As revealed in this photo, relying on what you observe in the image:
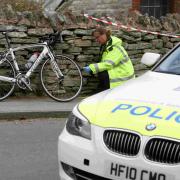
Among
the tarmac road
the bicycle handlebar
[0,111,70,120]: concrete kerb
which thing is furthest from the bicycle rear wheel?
the tarmac road

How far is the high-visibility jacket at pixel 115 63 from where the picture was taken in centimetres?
905

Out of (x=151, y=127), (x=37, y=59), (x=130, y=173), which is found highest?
(x=151, y=127)

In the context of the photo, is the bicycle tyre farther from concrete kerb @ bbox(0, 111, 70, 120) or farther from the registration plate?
the registration plate

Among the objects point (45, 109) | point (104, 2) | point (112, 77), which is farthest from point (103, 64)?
point (104, 2)

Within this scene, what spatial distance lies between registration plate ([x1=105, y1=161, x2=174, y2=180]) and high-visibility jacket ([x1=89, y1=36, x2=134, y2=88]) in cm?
493

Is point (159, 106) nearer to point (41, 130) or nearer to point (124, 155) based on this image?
point (124, 155)

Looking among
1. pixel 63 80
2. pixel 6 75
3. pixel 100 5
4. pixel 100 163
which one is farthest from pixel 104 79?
pixel 100 5

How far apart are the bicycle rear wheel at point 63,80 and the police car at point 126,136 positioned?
16.5 ft

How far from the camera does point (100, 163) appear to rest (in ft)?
13.9

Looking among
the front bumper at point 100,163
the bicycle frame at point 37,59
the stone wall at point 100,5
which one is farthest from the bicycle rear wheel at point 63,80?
the stone wall at point 100,5

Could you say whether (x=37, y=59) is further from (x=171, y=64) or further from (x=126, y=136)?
(x=126, y=136)

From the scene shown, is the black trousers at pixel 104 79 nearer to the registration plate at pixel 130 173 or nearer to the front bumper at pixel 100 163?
the front bumper at pixel 100 163

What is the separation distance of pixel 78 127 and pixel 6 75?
534 cm

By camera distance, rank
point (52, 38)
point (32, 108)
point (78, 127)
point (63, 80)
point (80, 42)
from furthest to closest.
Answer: point (80, 42)
point (63, 80)
point (52, 38)
point (32, 108)
point (78, 127)
